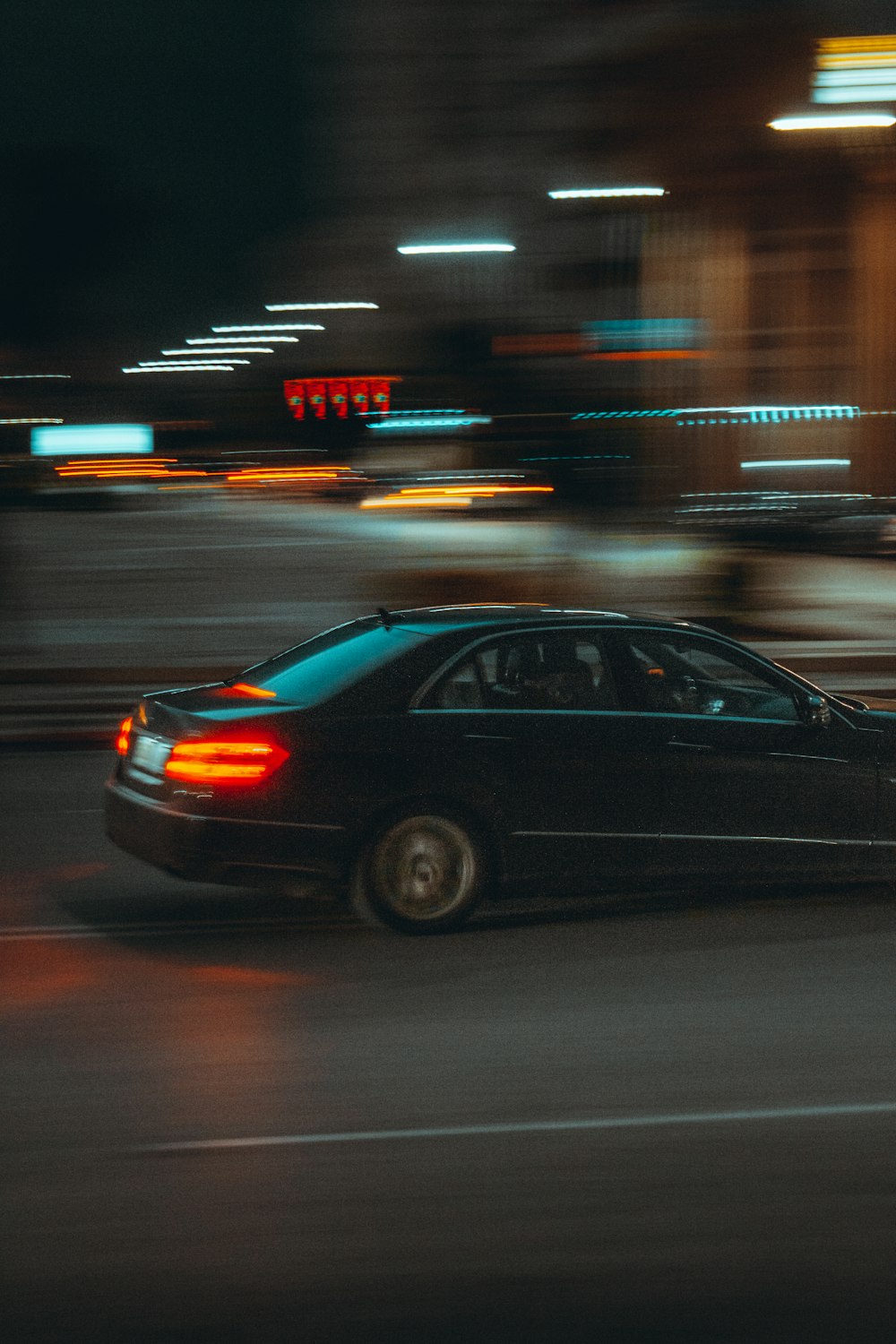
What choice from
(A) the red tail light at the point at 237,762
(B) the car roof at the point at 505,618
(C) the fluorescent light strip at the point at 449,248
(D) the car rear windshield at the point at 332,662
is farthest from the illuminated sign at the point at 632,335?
(C) the fluorescent light strip at the point at 449,248

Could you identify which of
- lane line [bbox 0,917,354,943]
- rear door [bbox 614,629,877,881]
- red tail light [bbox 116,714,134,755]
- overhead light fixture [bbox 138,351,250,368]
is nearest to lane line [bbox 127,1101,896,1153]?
rear door [bbox 614,629,877,881]

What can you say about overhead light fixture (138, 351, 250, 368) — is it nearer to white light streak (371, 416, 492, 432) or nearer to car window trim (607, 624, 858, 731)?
white light streak (371, 416, 492, 432)

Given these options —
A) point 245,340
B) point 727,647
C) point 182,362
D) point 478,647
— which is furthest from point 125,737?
point 182,362

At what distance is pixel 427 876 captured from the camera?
709 centimetres

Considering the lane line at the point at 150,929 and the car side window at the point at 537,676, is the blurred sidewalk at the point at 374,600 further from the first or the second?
the car side window at the point at 537,676

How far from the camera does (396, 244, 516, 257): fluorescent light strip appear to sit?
163 feet

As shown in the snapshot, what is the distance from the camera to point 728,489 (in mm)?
38562

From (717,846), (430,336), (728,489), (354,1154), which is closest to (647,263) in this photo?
(728,489)

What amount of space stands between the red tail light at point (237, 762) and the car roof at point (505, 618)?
920 mm

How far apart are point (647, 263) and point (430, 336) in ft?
76.5

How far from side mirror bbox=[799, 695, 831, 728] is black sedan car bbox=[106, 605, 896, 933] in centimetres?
1

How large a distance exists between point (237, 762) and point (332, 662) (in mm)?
725

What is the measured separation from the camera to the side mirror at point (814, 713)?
7.46 m

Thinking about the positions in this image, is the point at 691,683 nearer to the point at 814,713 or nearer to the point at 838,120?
the point at 814,713
